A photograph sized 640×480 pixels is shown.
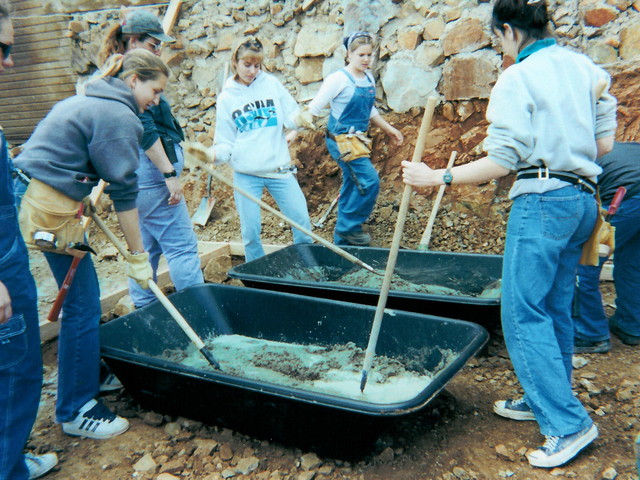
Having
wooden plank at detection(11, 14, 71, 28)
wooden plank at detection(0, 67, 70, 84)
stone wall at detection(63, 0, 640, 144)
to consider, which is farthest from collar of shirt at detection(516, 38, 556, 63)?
wooden plank at detection(11, 14, 71, 28)

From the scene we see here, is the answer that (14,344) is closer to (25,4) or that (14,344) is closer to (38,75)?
(38,75)

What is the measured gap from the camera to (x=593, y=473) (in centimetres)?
197

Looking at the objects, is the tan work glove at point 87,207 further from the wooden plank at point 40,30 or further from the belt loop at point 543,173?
the wooden plank at point 40,30

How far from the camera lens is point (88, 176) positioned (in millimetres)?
2182

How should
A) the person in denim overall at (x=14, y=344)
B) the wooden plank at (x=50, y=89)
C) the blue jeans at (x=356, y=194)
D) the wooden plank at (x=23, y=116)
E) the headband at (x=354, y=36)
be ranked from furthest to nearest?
the wooden plank at (x=23, y=116), the wooden plank at (x=50, y=89), the blue jeans at (x=356, y=194), the headband at (x=354, y=36), the person in denim overall at (x=14, y=344)

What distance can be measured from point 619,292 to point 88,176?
268 centimetres

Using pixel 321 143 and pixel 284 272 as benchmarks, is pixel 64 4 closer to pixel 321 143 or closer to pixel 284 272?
pixel 321 143

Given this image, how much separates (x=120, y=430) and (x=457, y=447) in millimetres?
1419

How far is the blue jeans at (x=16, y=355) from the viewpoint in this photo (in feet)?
5.73

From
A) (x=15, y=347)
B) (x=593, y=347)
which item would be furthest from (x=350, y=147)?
(x=15, y=347)

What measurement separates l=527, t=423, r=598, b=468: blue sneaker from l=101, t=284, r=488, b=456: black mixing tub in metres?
0.41

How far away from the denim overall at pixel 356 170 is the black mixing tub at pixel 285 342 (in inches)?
55.2

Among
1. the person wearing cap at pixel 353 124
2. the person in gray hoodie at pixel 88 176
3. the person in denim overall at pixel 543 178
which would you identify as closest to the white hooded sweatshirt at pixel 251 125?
the person wearing cap at pixel 353 124

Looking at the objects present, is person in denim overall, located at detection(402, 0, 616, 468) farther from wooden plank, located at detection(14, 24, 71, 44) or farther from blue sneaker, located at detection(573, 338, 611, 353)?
wooden plank, located at detection(14, 24, 71, 44)
